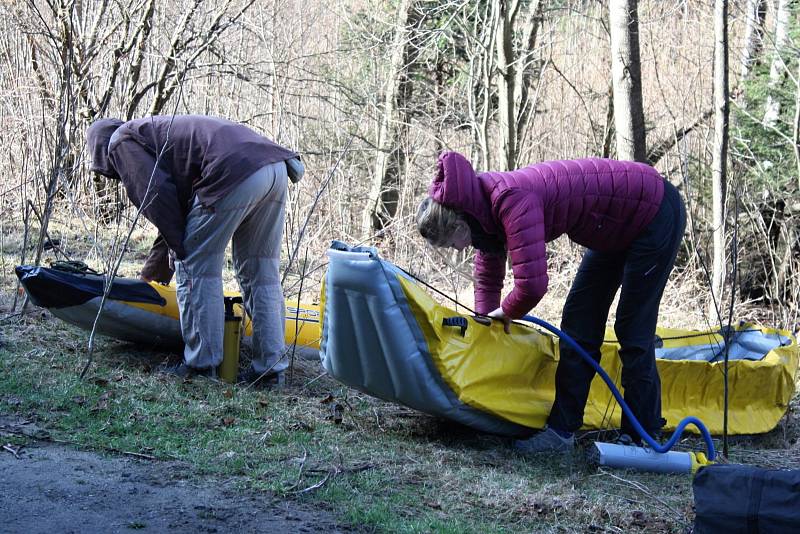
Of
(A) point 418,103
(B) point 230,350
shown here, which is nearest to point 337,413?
(B) point 230,350

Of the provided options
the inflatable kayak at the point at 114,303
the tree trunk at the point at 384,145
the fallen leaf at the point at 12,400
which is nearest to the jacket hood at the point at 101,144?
the inflatable kayak at the point at 114,303

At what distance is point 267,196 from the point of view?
5020mm

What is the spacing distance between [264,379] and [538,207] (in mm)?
2219

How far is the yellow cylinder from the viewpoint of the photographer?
521 centimetres

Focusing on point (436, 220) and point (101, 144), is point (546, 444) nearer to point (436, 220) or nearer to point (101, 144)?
point (436, 220)

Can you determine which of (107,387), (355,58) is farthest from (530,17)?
(107,387)

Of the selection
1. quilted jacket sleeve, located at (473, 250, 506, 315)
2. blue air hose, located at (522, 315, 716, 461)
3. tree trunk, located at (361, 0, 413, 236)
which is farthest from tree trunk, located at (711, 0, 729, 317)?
tree trunk, located at (361, 0, 413, 236)

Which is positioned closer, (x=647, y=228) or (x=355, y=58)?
(x=647, y=228)

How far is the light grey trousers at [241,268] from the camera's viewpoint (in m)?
4.86

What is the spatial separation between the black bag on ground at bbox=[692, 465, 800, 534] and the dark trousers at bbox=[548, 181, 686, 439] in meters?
1.38

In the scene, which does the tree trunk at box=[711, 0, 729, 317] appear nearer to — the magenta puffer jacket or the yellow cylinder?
the magenta puffer jacket

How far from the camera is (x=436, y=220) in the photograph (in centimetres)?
389

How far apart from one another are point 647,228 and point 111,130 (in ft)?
9.50

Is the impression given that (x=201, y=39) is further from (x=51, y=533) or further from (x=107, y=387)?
(x=51, y=533)
